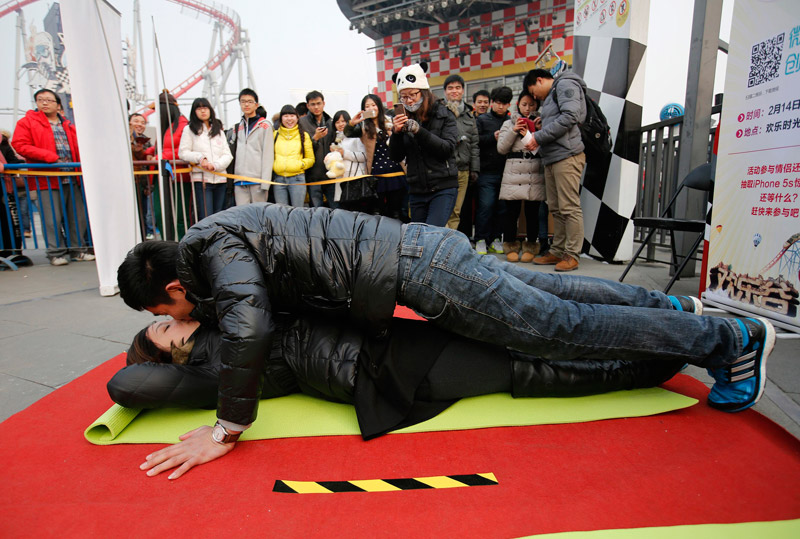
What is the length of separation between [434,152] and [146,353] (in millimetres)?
2525

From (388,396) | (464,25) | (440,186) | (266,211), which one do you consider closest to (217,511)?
(388,396)

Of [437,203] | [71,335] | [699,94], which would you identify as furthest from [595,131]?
[71,335]

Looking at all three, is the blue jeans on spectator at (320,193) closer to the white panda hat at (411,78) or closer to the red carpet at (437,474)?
the white panda hat at (411,78)

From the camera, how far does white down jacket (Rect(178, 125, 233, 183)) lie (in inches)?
192

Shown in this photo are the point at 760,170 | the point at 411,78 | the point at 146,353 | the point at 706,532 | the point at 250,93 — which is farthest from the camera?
the point at 250,93

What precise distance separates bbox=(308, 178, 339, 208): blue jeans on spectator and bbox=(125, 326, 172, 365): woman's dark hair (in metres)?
3.51

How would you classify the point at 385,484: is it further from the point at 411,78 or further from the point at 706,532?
the point at 411,78

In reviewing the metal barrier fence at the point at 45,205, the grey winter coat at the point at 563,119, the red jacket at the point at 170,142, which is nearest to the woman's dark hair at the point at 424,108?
the grey winter coat at the point at 563,119

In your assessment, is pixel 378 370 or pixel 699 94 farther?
pixel 699 94

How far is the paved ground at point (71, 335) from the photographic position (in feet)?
6.30

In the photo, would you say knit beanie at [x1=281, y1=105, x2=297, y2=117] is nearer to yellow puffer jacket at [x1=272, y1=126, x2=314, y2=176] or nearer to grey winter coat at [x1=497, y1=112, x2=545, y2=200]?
yellow puffer jacket at [x1=272, y1=126, x2=314, y2=176]

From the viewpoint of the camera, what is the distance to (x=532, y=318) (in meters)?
1.55

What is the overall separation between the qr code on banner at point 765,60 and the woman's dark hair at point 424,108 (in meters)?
1.99

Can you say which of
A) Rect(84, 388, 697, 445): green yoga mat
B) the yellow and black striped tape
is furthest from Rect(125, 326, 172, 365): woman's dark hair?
the yellow and black striped tape
